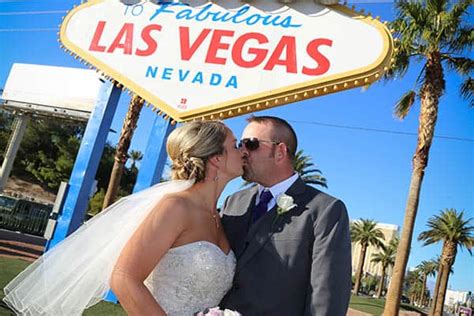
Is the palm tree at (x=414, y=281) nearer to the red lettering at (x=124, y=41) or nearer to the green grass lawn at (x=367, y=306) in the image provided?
the green grass lawn at (x=367, y=306)

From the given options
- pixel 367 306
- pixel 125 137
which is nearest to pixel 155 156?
pixel 125 137

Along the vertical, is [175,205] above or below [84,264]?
above

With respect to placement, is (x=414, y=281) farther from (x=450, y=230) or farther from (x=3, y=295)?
(x=3, y=295)

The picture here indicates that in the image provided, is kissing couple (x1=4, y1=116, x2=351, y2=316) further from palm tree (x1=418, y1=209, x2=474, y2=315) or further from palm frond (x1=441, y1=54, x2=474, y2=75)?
palm tree (x1=418, y1=209, x2=474, y2=315)

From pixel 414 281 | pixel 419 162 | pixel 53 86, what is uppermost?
pixel 53 86

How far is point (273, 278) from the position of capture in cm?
265

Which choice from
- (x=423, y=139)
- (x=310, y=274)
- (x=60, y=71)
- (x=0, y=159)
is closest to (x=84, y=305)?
(x=310, y=274)

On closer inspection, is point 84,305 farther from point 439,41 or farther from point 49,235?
point 439,41

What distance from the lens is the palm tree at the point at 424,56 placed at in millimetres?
14117

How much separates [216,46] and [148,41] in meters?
1.10

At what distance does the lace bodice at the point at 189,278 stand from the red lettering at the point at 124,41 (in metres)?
5.04

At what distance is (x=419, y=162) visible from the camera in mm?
14438

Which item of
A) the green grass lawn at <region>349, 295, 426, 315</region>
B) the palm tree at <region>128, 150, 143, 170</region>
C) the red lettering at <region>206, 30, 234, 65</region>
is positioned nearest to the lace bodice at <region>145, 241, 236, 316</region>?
the red lettering at <region>206, 30, 234, 65</region>

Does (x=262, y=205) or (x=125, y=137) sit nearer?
(x=262, y=205)
